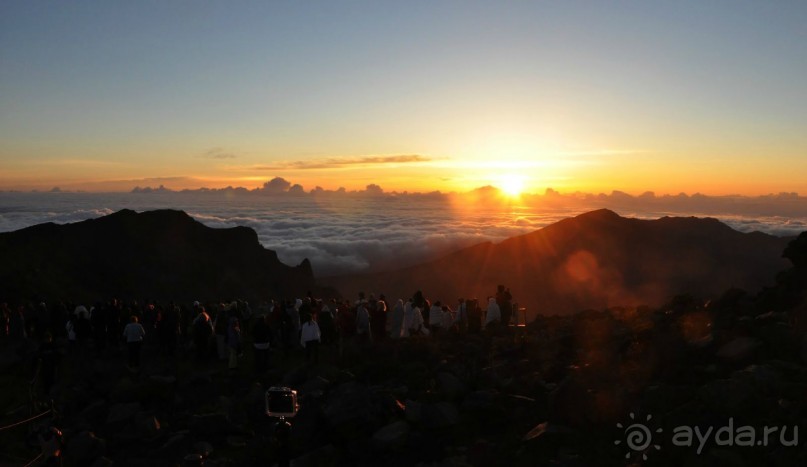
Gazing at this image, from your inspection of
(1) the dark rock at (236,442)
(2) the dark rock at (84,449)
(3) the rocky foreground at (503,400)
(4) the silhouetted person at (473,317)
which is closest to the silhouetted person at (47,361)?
(3) the rocky foreground at (503,400)

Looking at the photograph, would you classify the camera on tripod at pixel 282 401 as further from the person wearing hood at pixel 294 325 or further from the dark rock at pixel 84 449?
the person wearing hood at pixel 294 325

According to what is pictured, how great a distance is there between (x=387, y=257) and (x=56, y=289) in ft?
310

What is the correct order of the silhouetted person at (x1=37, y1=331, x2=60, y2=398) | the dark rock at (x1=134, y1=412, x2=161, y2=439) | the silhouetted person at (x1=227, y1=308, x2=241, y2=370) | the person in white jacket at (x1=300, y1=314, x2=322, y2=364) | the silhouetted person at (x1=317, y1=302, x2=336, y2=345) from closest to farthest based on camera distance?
the dark rock at (x1=134, y1=412, x2=161, y2=439), the silhouetted person at (x1=37, y1=331, x2=60, y2=398), the person in white jacket at (x1=300, y1=314, x2=322, y2=364), the silhouetted person at (x1=227, y1=308, x2=241, y2=370), the silhouetted person at (x1=317, y1=302, x2=336, y2=345)

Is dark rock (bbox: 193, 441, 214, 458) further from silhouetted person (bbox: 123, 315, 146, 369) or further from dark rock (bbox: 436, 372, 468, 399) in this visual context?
silhouetted person (bbox: 123, 315, 146, 369)

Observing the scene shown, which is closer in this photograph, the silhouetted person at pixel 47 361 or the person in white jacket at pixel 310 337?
the silhouetted person at pixel 47 361

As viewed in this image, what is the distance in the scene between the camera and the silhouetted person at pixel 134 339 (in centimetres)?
1609

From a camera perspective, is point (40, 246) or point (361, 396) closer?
point (361, 396)

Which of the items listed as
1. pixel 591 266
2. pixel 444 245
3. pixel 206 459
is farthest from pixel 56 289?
pixel 444 245

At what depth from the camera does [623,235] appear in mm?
109188

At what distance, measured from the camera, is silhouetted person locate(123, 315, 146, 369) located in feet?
52.8

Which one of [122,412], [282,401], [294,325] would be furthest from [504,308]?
[282,401]

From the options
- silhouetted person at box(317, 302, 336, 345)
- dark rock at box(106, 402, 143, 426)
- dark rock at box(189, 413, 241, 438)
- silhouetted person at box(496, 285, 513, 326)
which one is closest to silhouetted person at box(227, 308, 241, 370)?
silhouetted person at box(317, 302, 336, 345)

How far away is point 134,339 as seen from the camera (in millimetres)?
16156

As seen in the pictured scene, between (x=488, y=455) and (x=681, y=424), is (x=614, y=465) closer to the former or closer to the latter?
(x=681, y=424)
